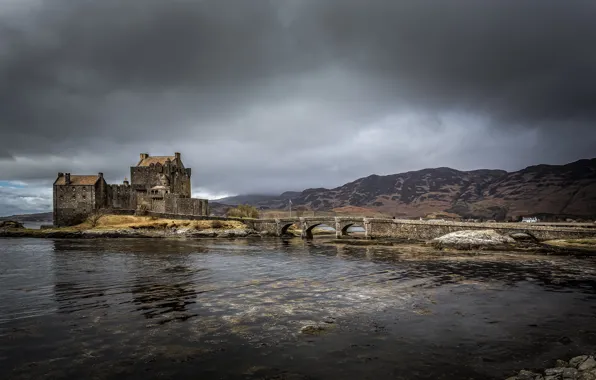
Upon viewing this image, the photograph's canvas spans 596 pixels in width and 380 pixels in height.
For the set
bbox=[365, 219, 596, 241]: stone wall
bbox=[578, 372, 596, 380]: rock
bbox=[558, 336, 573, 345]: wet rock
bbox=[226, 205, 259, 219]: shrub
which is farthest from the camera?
bbox=[226, 205, 259, 219]: shrub

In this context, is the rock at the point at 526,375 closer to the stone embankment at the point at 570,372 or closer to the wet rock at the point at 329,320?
the stone embankment at the point at 570,372

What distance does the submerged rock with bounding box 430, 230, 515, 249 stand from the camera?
5569cm

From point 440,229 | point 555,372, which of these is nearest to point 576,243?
point 440,229

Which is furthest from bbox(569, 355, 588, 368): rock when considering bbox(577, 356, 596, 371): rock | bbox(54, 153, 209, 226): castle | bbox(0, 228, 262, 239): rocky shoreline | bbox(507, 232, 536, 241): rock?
bbox(54, 153, 209, 226): castle

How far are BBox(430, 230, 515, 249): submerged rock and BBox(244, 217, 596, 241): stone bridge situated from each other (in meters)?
2.20

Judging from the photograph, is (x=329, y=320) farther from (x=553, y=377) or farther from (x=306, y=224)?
(x=306, y=224)

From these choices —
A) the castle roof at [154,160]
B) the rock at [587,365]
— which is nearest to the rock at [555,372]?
the rock at [587,365]

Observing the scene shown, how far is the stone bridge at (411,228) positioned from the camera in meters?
56.3

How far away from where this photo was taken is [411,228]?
3004 inches

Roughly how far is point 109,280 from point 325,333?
22.4 m

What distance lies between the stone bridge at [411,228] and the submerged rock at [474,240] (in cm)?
220

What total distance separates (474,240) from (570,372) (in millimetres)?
50097

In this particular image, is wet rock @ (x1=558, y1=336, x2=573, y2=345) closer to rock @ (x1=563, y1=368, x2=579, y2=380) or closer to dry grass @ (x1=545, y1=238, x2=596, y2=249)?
rock @ (x1=563, y1=368, x2=579, y2=380)

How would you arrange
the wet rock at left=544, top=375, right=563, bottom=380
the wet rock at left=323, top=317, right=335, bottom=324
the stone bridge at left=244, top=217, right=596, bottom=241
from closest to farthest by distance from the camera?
the wet rock at left=544, top=375, right=563, bottom=380 → the wet rock at left=323, top=317, right=335, bottom=324 → the stone bridge at left=244, top=217, right=596, bottom=241
